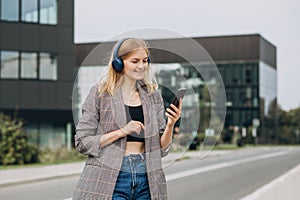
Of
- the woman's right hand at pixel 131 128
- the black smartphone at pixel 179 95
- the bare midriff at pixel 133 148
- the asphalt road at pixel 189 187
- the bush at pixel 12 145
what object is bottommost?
the asphalt road at pixel 189 187

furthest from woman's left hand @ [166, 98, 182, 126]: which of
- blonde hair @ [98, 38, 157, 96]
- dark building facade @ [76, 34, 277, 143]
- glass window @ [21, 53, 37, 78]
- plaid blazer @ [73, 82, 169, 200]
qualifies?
dark building facade @ [76, 34, 277, 143]

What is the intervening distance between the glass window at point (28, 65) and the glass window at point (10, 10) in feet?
7.67

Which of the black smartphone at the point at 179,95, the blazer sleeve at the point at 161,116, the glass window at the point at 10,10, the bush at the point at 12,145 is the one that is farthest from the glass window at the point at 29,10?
the black smartphone at the point at 179,95

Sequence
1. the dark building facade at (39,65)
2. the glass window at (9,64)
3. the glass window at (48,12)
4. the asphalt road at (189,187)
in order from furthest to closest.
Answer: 1. the glass window at (48,12)
2. the dark building facade at (39,65)
3. the glass window at (9,64)
4. the asphalt road at (189,187)

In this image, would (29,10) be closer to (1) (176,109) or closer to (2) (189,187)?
(2) (189,187)

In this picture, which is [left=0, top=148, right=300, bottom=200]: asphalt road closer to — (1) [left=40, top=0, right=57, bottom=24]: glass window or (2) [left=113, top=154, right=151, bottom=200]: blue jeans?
(2) [left=113, top=154, right=151, bottom=200]: blue jeans

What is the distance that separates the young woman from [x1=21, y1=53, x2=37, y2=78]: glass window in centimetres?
3880

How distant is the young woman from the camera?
396 cm

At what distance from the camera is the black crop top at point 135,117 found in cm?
400

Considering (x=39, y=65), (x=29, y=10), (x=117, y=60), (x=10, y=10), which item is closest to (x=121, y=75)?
(x=117, y=60)

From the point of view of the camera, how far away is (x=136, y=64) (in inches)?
159

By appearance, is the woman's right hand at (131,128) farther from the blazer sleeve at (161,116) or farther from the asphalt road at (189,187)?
the asphalt road at (189,187)

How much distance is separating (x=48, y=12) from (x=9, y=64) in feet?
14.6

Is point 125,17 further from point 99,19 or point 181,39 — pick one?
point 181,39
